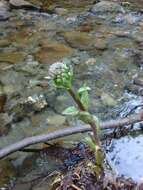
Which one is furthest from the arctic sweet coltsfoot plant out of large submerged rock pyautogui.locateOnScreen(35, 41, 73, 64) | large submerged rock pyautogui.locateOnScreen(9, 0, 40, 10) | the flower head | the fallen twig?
large submerged rock pyautogui.locateOnScreen(9, 0, 40, 10)

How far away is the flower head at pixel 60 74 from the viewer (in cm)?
170

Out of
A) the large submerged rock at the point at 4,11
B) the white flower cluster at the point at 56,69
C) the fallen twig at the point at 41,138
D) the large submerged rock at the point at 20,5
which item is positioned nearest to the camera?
the white flower cluster at the point at 56,69

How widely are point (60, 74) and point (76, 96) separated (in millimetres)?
137

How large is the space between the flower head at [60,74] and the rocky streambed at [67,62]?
23.3 inches

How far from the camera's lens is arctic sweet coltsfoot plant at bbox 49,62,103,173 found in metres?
1.70

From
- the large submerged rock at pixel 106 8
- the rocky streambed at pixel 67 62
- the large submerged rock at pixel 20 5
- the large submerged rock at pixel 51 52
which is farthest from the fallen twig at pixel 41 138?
the large submerged rock at pixel 20 5

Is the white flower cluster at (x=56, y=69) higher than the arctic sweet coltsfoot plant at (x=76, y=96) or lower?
higher

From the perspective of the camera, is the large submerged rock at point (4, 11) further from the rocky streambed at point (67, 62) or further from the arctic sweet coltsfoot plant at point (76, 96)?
the arctic sweet coltsfoot plant at point (76, 96)

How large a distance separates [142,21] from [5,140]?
1922 mm

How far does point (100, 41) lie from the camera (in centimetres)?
354

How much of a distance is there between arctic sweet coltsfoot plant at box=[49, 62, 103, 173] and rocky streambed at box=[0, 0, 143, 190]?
0.24 meters

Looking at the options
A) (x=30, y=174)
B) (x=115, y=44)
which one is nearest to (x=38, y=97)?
(x=30, y=174)

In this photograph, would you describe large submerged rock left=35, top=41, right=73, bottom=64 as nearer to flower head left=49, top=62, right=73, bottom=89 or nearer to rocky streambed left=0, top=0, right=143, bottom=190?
rocky streambed left=0, top=0, right=143, bottom=190

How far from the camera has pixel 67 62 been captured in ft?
10.3
